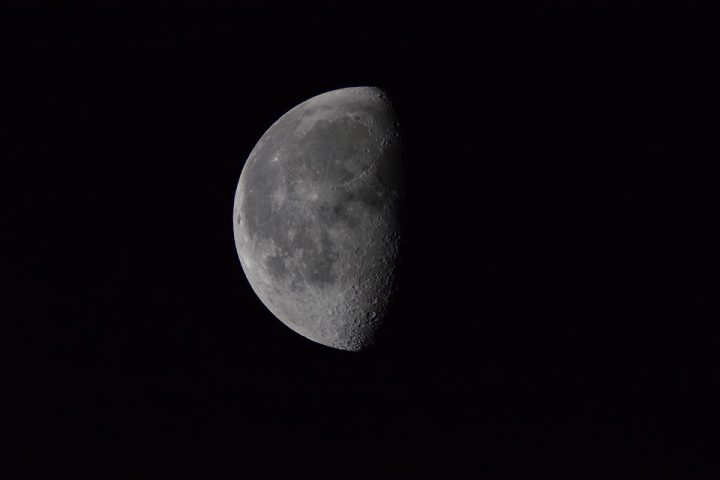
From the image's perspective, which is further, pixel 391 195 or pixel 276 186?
pixel 276 186

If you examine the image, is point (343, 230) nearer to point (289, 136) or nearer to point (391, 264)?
point (391, 264)

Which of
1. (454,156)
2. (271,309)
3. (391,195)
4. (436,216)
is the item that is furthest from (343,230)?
(271,309)

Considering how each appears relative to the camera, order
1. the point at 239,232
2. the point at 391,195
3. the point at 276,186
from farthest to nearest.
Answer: the point at 239,232, the point at 276,186, the point at 391,195

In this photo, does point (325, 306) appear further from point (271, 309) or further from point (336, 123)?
point (336, 123)

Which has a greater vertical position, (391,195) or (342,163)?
(342,163)

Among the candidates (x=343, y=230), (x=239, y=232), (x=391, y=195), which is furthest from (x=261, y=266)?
(x=391, y=195)

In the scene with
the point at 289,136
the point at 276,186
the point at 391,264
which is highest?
the point at 289,136

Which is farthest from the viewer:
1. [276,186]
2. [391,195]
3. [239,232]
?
[239,232]
